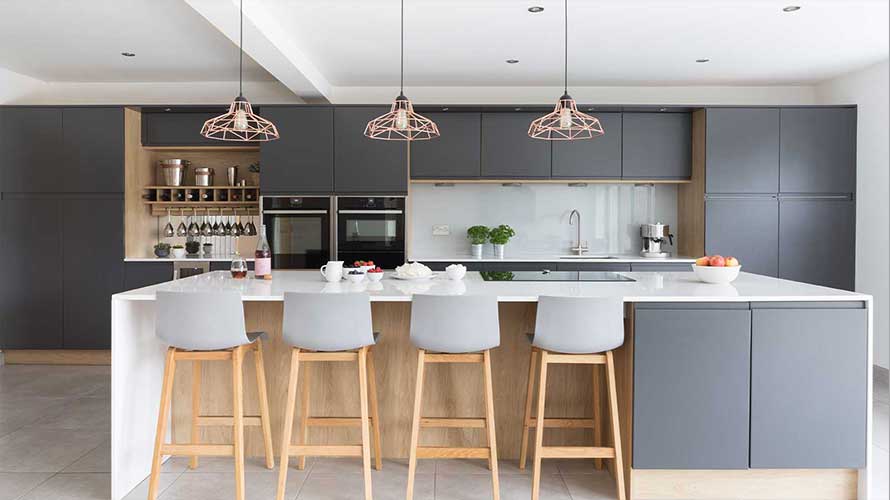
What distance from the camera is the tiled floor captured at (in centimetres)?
283

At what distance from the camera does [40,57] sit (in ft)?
16.5

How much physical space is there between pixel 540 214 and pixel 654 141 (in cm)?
121

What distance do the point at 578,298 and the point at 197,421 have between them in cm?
192

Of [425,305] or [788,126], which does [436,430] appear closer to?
[425,305]

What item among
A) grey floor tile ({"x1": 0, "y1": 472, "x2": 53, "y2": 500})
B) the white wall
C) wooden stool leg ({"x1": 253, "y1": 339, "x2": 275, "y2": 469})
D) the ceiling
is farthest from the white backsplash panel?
grey floor tile ({"x1": 0, "y1": 472, "x2": 53, "y2": 500})

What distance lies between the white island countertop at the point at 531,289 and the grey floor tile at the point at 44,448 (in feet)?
3.49

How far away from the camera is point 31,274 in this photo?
538 centimetres

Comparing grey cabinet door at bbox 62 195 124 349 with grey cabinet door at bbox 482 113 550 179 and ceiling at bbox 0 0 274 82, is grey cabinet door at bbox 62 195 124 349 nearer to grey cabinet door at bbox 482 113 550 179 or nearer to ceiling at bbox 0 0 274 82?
ceiling at bbox 0 0 274 82

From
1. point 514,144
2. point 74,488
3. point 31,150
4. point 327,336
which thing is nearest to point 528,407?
point 327,336

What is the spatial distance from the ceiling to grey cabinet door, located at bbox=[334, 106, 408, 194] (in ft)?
3.00

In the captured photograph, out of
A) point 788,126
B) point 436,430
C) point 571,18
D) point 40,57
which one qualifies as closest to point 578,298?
point 436,430

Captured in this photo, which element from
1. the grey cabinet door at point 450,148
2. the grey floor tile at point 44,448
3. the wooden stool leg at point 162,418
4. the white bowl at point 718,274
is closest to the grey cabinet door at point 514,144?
the grey cabinet door at point 450,148

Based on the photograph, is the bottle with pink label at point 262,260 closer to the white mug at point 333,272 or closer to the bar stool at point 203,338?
the white mug at point 333,272

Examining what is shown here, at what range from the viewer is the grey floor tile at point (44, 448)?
315cm
